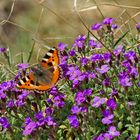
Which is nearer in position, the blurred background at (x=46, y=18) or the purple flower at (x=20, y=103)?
the purple flower at (x=20, y=103)

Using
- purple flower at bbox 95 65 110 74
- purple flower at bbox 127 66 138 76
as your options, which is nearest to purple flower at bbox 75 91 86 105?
purple flower at bbox 95 65 110 74

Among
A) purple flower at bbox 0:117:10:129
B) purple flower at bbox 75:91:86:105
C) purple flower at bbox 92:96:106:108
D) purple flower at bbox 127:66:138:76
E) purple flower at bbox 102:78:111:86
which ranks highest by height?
purple flower at bbox 127:66:138:76

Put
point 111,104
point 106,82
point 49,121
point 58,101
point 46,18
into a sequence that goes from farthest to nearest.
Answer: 1. point 46,18
2. point 58,101
3. point 106,82
4. point 49,121
5. point 111,104

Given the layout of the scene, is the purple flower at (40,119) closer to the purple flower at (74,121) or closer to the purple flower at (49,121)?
the purple flower at (49,121)

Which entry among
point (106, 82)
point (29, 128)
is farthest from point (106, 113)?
point (29, 128)

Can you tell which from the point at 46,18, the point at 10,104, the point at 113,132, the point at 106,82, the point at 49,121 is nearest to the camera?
the point at 113,132

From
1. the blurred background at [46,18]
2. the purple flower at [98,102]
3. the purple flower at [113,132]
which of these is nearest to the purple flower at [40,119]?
the purple flower at [98,102]

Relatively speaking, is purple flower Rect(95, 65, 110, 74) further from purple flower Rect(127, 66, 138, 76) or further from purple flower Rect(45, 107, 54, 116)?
purple flower Rect(45, 107, 54, 116)

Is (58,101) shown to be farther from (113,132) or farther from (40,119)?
(113,132)

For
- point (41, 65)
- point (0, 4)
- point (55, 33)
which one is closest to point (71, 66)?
point (41, 65)
